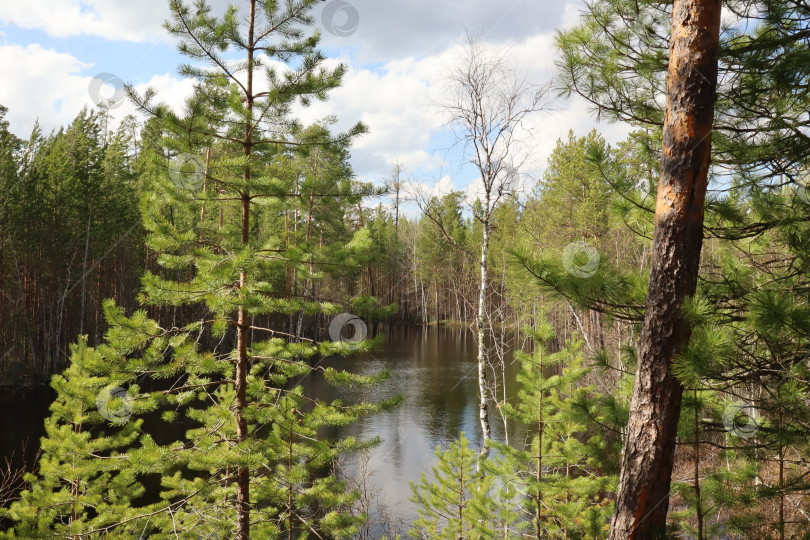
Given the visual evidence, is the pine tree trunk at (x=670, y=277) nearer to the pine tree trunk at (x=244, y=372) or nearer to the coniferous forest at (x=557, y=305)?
the coniferous forest at (x=557, y=305)

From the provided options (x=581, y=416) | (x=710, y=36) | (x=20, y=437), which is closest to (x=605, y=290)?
(x=581, y=416)

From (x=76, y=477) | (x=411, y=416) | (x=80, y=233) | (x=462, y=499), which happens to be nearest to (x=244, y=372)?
(x=76, y=477)

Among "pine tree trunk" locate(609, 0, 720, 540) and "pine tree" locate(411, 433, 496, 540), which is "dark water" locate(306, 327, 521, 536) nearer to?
"pine tree" locate(411, 433, 496, 540)

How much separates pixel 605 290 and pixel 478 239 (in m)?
32.2

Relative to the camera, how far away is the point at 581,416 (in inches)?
162

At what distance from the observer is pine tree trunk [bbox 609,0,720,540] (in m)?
3.05

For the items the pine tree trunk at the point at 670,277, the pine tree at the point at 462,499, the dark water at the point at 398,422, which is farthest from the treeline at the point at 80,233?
the pine tree trunk at the point at 670,277

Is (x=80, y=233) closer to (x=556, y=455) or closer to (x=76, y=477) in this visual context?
(x=76, y=477)

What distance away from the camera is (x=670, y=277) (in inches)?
121

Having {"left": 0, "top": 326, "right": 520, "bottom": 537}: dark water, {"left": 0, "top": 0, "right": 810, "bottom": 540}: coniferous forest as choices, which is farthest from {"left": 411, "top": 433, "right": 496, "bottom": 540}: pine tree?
{"left": 0, "top": 326, "right": 520, "bottom": 537}: dark water

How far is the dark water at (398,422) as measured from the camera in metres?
11.4

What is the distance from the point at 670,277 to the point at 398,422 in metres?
13.9

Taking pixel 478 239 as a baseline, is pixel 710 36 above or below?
below

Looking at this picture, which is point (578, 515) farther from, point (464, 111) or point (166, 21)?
point (166, 21)
